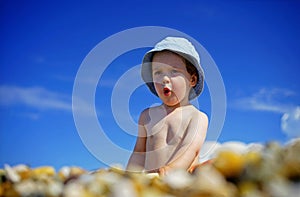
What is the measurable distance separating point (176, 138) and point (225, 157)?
841mm

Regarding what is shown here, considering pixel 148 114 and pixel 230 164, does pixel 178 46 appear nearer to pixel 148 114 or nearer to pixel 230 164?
pixel 148 114

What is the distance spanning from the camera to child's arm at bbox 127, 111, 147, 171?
4.53 feet

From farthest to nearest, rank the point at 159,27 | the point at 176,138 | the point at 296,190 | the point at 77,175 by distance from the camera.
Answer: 1. the point at 159,27
2. the point at 176,138
3. the point at 77,175
4. the point at 296,190

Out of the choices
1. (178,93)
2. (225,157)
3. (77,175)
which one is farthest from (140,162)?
(225,157)

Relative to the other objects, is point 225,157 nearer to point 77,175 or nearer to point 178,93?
point 77,175

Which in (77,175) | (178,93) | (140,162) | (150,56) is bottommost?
(77,175)

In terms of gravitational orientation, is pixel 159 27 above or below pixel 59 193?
above

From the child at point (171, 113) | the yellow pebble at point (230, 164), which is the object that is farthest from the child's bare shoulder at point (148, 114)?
the yellow pebble at point (230, 164)

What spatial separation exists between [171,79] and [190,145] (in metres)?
0.27

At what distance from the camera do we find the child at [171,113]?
1332 mm

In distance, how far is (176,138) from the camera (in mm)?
1370

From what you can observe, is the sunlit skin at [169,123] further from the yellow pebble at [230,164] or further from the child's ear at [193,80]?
the yellow pebble at [230,164]

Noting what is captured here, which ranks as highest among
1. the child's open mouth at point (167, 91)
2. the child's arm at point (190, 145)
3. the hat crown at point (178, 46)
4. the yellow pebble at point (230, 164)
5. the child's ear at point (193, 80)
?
the hat crown at point (178, 46)

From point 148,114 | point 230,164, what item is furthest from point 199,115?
point 230,164
